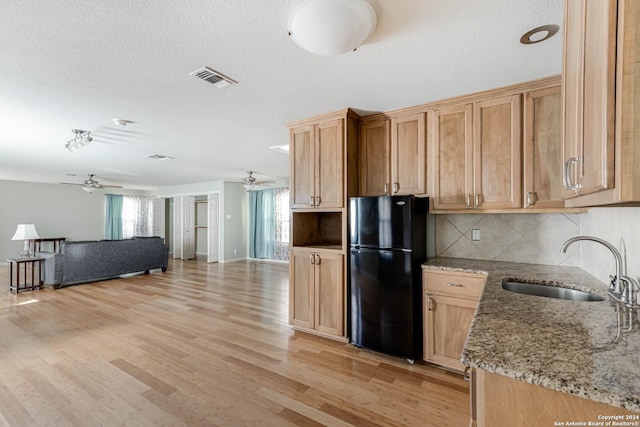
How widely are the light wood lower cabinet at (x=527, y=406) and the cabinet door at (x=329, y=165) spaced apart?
2.10 meters

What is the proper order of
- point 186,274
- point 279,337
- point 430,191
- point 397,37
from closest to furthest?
point 397,37
point 430,191
point 279,337
point 186,274

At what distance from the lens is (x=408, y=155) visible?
276 cm

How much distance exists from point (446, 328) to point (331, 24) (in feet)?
7.76

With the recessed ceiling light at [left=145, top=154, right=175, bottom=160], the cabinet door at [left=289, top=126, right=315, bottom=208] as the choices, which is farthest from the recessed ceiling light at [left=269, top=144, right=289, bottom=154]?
the recessed ceiling light at [left=145, top=154, right=175, bottom=160]

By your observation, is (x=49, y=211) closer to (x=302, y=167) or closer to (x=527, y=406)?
(x=302, y=167)

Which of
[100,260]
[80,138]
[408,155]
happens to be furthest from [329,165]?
[100,260]

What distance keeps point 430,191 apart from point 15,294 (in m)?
6.82

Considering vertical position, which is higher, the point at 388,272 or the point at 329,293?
the point at 388,272

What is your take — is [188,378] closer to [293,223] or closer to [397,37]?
[293,223]

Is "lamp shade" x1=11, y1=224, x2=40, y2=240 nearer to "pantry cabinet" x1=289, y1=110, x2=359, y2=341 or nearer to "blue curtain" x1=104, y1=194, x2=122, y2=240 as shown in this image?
"blue curtain" x1=104, y1=194, x2=122, y2=240

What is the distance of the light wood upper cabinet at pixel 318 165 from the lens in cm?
289

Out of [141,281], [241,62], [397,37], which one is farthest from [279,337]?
[141,281]

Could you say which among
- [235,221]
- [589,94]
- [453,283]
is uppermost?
[589,94]

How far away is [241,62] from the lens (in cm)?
194
